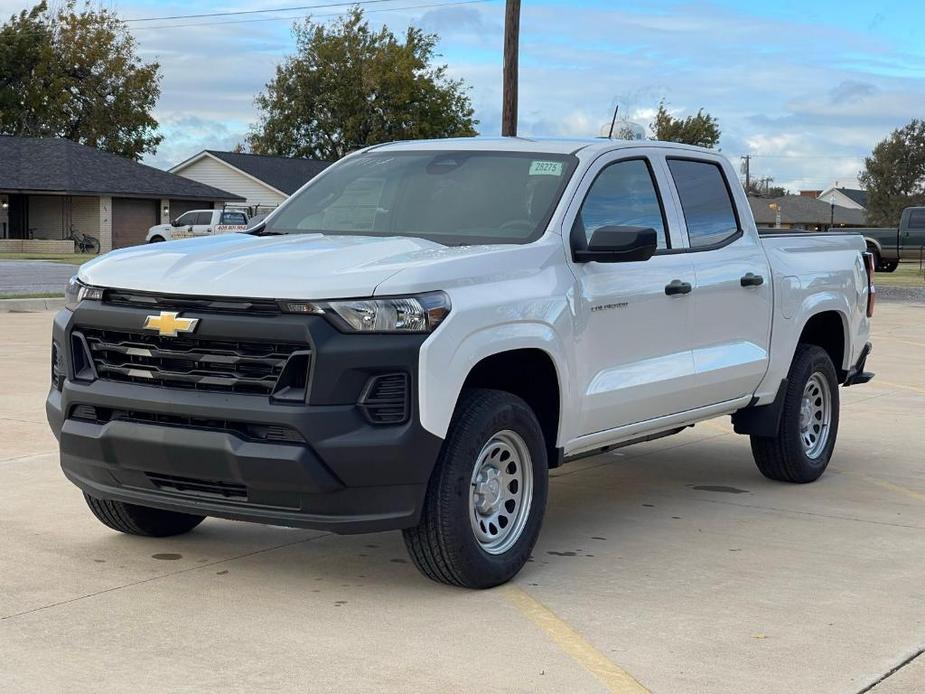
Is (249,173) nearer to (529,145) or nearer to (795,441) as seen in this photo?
(795,441)

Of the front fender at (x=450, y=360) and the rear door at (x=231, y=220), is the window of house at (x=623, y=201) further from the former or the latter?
the rear door at (x=231, y=220)

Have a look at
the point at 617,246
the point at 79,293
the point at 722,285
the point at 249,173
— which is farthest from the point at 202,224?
the point at 617,246

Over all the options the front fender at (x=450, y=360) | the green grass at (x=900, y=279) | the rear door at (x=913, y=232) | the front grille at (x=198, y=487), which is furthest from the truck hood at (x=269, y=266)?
the rear door at (x=913, y=232)

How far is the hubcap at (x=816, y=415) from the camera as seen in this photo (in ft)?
28.0

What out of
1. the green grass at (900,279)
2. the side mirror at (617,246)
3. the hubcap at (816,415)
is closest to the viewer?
the side mirror at (617,246)

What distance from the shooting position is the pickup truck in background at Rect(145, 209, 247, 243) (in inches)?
1950

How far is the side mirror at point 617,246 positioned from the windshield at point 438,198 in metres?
0.25

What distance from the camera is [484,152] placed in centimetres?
700

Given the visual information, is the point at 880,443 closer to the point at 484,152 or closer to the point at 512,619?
the point at 484,152

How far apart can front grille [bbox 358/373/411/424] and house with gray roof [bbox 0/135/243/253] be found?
53.7 metres

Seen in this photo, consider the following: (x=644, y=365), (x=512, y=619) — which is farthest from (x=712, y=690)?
(x=644, y=365)

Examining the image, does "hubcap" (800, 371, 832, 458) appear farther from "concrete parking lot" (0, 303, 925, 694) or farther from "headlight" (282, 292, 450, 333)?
"headlight" (282, 292, 450, 333)

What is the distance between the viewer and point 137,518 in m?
6.47

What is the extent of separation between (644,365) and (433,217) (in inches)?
50.3
